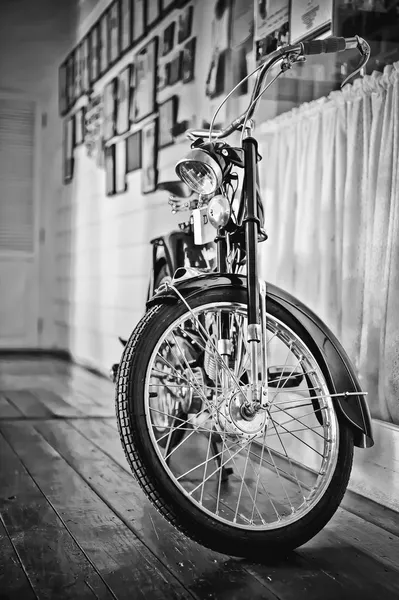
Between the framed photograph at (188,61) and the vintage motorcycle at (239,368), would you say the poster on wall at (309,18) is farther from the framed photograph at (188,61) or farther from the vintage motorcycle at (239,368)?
the framed photograph at (188,61)

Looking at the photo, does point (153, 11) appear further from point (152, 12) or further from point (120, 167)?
point (120, 167)

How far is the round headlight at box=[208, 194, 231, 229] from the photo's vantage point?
1658mm

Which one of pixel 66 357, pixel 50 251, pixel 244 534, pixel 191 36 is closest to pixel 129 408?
pixel 244 534

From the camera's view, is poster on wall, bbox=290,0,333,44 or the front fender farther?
poster on wall, bbox=290,0,333,44

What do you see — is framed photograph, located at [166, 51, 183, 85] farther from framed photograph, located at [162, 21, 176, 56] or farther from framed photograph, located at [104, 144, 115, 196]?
framed photograph, located at [104, 144, 115, 196]

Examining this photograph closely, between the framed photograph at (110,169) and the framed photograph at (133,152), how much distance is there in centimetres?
31

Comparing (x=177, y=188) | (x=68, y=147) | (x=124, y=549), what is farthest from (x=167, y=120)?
(x=124, y=549)

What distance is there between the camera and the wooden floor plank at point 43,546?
4.43 feet

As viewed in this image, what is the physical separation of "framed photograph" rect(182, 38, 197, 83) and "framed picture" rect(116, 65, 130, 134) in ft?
3.16

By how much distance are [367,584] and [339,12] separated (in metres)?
1.76

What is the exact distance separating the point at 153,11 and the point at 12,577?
348 centimetres

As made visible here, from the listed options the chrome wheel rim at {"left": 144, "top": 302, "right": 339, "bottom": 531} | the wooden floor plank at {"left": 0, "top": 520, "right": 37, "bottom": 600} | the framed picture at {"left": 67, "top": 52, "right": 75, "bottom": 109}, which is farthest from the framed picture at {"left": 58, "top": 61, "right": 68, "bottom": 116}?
Result: the wooden floor plank at {"left": 0, "top": 520, "right": 37, "bottom": 600}

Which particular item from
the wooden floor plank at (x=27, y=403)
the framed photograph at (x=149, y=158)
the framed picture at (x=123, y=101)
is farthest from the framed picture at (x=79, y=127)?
the wooden floor plank at (x=27, y=403)

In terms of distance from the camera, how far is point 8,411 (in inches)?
129
